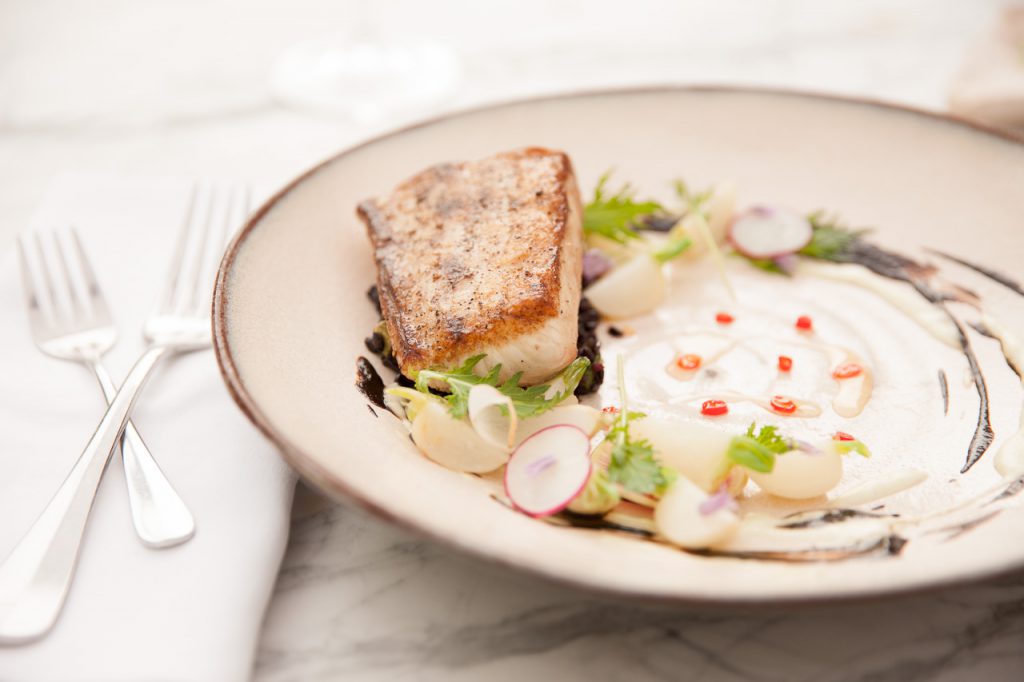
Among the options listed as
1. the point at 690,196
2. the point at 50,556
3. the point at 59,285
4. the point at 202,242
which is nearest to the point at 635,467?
the point at 50,556

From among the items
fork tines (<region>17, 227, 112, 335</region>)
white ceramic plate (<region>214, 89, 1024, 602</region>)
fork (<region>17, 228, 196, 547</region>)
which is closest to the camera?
white ceramic plate (<region>214, 89, 1024, 602</region>)

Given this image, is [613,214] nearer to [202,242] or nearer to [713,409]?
[713,409]

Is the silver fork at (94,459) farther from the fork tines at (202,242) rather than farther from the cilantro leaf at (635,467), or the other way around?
the cilantro leaf at (635,467)

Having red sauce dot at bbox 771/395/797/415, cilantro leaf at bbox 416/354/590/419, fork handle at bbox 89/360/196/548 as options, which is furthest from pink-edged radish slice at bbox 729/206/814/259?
fork handle at bbox 89/360/196/548

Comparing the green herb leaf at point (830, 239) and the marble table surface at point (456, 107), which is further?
the green herb leaf at point (830, 239)

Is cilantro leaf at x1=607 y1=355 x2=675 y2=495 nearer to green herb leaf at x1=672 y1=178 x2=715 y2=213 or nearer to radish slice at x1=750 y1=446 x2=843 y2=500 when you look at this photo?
radish slice at x1=750 y1=446 x2=843 y2=500

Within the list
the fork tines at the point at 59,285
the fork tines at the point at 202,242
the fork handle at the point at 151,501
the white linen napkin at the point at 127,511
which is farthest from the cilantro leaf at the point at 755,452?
the fork tines at the point at 59,285

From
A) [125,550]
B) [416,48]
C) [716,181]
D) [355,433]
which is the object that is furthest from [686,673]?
[416,48]
